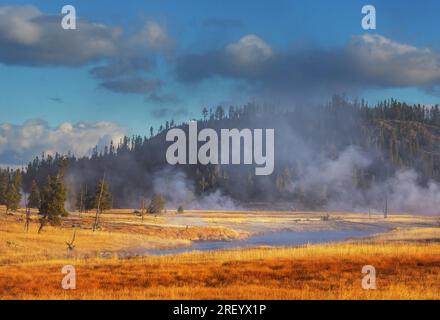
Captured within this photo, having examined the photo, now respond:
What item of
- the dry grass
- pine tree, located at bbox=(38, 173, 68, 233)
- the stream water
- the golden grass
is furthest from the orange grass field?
the stream water

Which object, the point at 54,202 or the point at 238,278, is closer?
the point at 238,278

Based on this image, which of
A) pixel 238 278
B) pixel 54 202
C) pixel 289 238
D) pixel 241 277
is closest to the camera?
pixel 238 278

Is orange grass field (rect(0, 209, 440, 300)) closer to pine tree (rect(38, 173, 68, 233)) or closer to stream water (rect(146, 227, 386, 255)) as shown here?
pine tree (rect(38, 173, 68, 233))

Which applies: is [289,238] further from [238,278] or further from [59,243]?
[238,278]

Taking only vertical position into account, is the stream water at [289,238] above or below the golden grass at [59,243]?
below

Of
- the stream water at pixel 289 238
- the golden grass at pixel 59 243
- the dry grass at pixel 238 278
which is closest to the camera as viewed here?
the dry grass at pixel 238 278

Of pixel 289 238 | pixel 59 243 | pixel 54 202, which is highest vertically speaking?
pixel 54 202

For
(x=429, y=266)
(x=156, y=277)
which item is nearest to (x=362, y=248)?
(x=429, y=266)

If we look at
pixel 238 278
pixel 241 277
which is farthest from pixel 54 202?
pixel 238 278

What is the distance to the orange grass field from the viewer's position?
29828 mm

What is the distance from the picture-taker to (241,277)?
36969mm

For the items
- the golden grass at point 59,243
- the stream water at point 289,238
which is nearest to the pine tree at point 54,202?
the golden grass at point 59,243

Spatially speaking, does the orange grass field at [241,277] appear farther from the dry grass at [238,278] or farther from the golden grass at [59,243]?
the golden grass at [59,243]

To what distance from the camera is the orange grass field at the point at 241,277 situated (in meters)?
29.8
